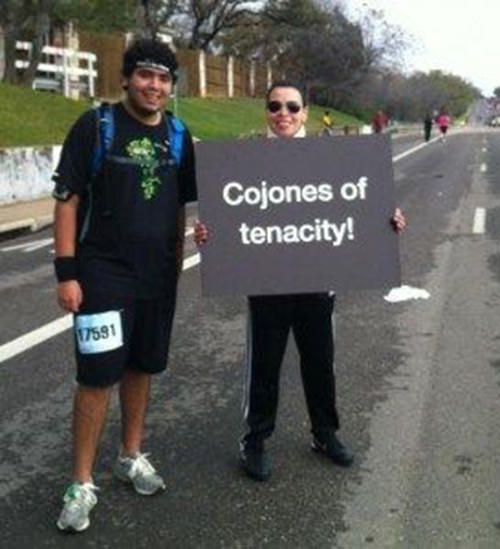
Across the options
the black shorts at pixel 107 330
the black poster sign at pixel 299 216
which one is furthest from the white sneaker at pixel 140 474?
the black poster sign at pixel 299 216

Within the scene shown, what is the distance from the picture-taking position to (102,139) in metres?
3.71

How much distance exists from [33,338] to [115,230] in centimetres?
373

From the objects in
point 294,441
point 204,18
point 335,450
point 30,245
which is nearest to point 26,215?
point 30,245

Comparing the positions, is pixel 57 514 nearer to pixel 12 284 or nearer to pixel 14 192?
pixel 12 284

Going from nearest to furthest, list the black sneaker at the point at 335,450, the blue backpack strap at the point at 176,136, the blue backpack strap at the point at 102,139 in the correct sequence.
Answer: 1. the blue backpack strap at the point at 102,139
2. the blue backpack strap at the point at 176,136
3. the black sneaker at the point at 335,450

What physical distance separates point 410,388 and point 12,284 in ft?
17.8

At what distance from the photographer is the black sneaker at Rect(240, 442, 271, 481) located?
437 centimetres

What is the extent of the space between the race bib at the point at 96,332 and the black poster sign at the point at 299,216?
55 centimetres

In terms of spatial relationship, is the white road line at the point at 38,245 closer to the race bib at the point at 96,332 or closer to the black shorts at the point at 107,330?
the black shorts at the point at 107,330

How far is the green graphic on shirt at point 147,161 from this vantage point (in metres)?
3.78

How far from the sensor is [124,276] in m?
3.88

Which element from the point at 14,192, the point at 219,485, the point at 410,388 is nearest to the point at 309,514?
the point at 219,485

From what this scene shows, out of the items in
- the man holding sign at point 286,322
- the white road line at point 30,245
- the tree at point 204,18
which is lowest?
the white road line at point 30,245

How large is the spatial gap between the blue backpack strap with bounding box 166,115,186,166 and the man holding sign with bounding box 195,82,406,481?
0.92 ft
